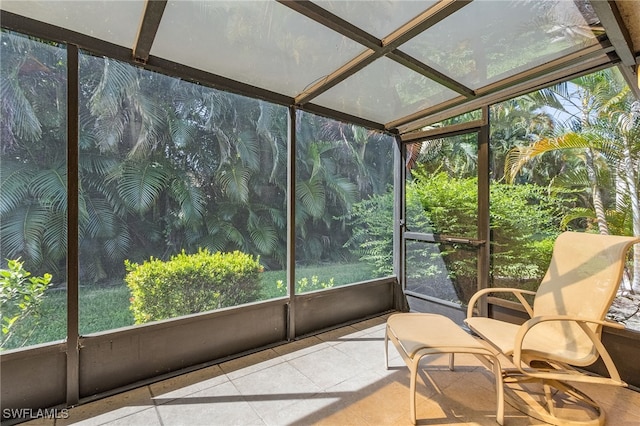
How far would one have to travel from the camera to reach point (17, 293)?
2012mm

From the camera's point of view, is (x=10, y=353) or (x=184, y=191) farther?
(x=184, y=191)

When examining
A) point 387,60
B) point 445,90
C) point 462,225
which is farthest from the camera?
point 462,225

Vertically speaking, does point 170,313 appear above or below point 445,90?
below

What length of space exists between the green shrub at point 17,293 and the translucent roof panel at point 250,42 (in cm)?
178

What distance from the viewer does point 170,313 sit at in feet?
8.73

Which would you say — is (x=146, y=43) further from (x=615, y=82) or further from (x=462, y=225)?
(x=615, y=82)

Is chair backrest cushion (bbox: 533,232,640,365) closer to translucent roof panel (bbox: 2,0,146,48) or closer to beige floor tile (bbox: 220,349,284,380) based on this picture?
beige floor tile (bbox: 220,349,284,380)

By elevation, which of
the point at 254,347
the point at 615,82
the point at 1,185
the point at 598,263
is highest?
the point at 615,82

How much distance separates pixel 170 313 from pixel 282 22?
2.47m

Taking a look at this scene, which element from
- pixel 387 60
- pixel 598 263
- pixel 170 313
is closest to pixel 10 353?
pixel 170 313

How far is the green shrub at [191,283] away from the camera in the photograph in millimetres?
2582

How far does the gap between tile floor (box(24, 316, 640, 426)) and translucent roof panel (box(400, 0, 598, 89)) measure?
8.31ft

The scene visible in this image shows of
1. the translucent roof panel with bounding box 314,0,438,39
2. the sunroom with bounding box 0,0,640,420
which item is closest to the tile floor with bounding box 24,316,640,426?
the sunroom with bounding box 0,0,640,420

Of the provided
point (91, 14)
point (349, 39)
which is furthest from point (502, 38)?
point (91, 14)
